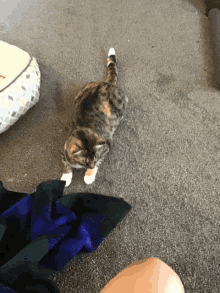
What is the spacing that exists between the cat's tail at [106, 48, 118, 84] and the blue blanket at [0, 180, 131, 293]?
904 mm

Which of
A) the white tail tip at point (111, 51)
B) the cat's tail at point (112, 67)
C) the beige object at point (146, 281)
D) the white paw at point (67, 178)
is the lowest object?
the white paw at point (67, 178)

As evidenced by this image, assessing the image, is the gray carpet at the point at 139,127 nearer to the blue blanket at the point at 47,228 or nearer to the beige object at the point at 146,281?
the blue blanket at the point at 47,228

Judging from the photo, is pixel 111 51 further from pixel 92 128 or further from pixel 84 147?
pixel 84 147

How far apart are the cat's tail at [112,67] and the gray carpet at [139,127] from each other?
0.29 feet

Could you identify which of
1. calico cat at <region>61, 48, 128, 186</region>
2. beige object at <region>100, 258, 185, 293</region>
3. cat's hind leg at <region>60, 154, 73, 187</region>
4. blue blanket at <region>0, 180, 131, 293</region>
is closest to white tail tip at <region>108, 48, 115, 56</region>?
calico cat at <region>61, 48, 128, 186</region>

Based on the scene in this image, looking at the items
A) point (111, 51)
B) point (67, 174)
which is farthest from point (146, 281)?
point (111, 51)

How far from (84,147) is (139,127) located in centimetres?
53

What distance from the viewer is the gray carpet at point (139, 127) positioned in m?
1.05

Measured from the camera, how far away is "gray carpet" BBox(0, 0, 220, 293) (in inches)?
41.3

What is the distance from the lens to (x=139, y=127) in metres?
1.40

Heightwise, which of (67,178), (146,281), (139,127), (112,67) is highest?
(112,67)

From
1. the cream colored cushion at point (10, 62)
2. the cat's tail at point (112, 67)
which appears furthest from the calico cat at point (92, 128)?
the cream colored cushion at point (10, 62)

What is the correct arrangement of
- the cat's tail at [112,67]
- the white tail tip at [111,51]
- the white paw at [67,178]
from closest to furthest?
the white paw at [67,178] → the cat's tail at [112,67] → the white tail tip at [111,51]

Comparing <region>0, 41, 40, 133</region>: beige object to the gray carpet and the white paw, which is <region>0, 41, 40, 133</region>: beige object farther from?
the white paw
